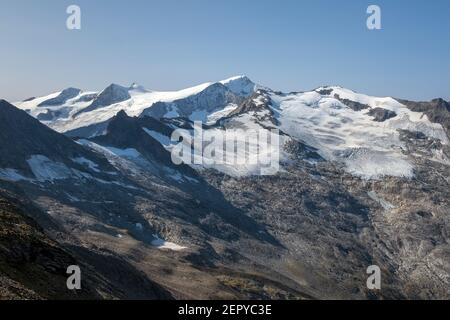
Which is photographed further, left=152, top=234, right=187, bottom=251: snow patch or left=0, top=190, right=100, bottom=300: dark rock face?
left=152, top=234, right=187, bottom=251: snow patch

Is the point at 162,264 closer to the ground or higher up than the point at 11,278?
closer to the ground

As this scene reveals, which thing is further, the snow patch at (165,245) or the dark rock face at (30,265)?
the snow patch at (165,245)

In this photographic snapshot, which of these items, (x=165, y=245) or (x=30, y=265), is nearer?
(x=30, y=265)

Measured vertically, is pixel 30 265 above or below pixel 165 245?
above

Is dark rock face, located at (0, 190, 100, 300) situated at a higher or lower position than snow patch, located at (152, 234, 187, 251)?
higher

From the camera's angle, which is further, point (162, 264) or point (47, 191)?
point (47, 191)

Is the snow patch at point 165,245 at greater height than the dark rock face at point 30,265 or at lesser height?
lesser
